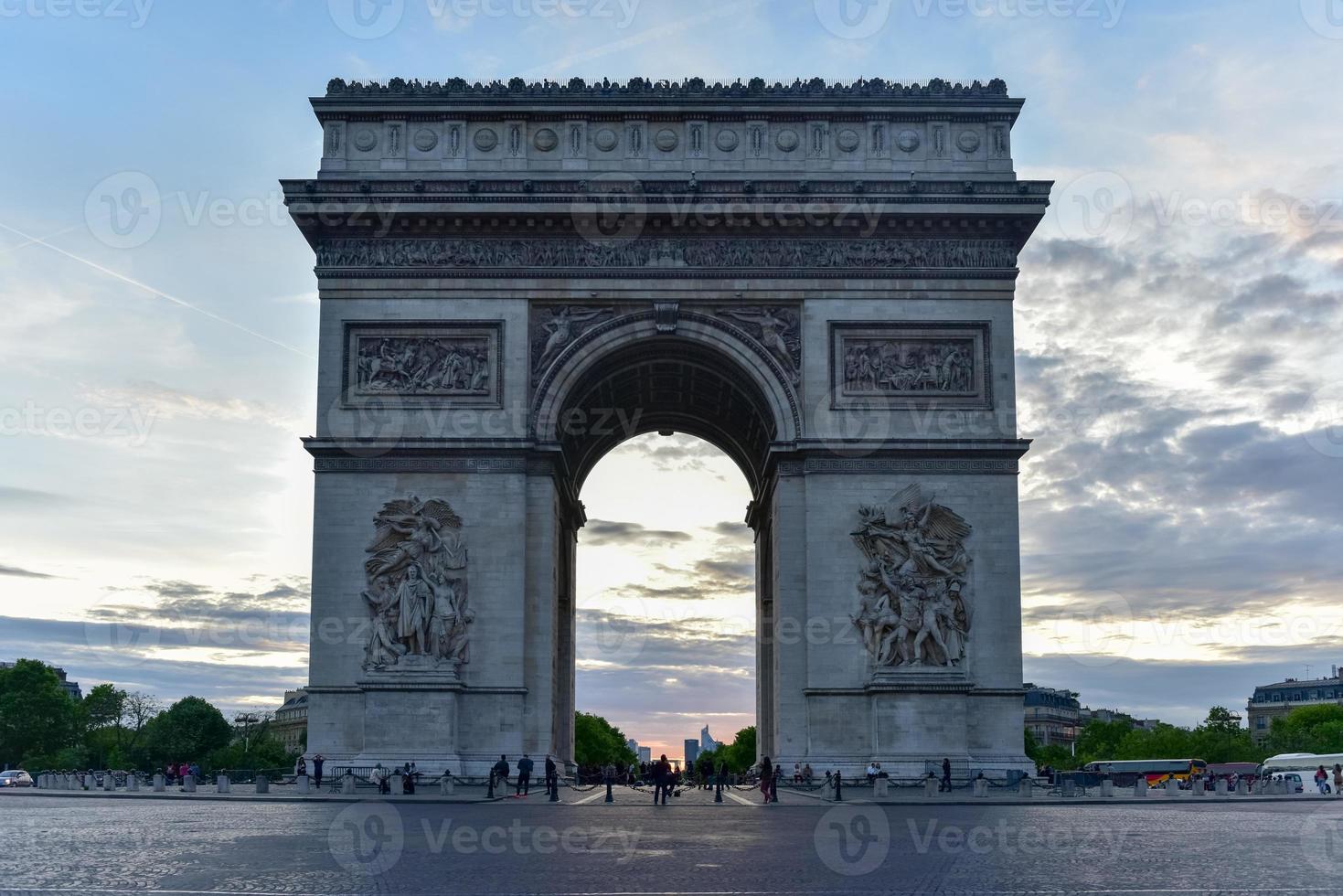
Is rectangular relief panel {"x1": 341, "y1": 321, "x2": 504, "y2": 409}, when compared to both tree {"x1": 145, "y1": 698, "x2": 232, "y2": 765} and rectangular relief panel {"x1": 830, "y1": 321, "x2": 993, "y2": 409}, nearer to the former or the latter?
rectangular relief panel {"x1": 830, "y1": 321, "x2": 993, "y2": 409}

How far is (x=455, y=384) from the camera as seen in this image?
40.3 meters

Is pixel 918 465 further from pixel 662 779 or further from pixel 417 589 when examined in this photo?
pixel 417 589

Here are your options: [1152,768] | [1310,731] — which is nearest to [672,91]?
[1152,768]

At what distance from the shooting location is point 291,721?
557 feet

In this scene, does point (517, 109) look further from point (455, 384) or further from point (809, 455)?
point (809, 455)

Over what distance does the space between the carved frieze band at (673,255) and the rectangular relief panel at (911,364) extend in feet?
5.70

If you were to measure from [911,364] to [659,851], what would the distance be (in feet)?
76.8

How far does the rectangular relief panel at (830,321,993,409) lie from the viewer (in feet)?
132

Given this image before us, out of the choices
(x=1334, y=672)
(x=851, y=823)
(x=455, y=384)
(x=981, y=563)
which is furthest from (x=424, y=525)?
(x=1334, y=672)

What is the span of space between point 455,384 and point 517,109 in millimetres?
7621

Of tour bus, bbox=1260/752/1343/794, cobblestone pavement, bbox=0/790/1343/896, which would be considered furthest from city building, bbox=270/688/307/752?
cobblestone pavement, bbox=0/790/1343/896

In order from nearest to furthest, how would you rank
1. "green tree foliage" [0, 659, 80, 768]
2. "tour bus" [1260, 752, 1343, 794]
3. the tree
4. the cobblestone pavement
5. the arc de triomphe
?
the cobblestone pavement, the arc de triomphe, "tour bus" [1260, 752, 1343, 794], "green tree foliage" [0, 659, 80, 768], the tree

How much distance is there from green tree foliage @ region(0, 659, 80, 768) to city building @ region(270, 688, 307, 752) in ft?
197

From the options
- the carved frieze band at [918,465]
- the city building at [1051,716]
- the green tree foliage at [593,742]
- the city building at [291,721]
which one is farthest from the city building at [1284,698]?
the carved frieze band at [918,465]
